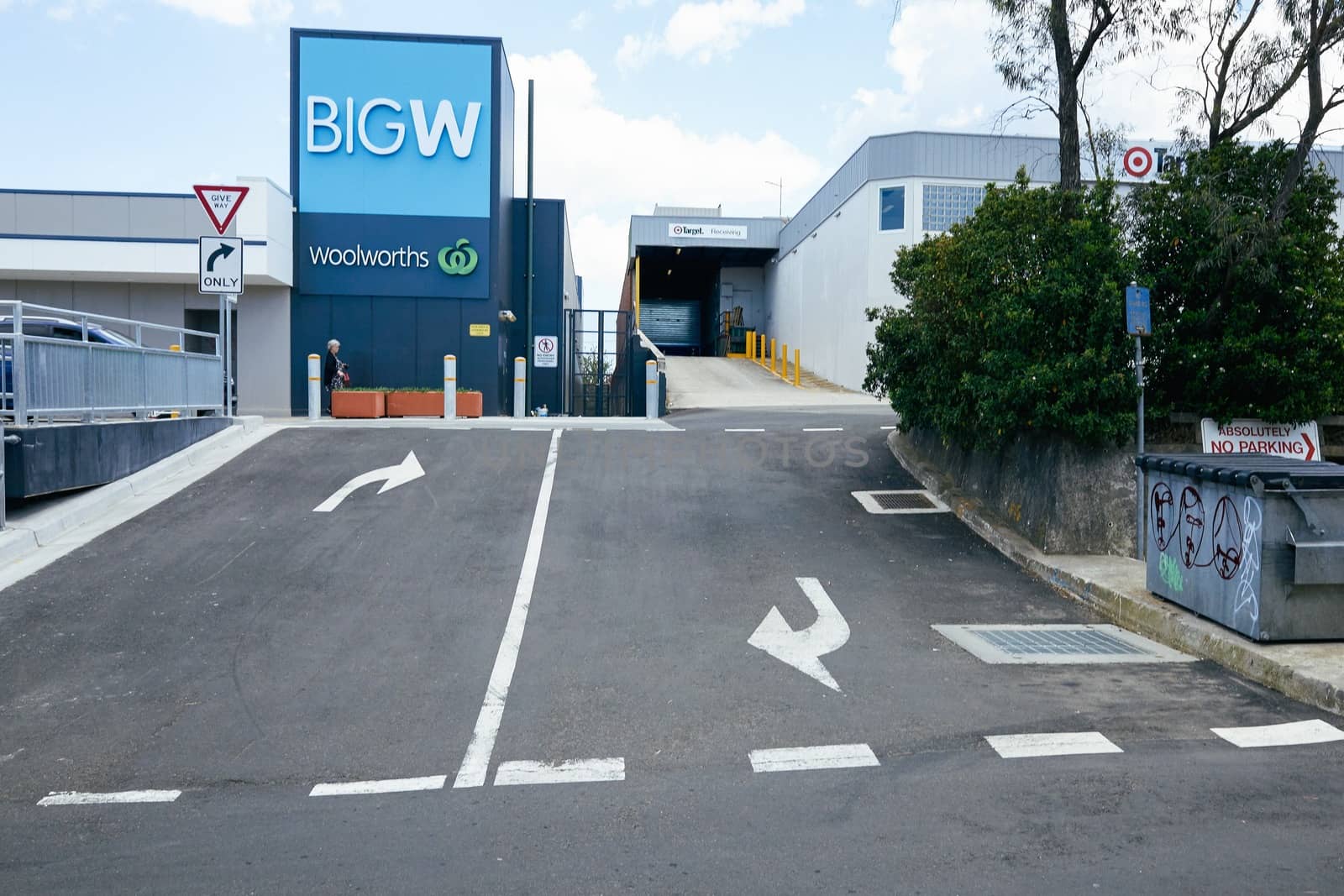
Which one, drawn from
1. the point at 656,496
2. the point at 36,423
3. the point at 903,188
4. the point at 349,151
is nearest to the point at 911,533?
the point at 656,496

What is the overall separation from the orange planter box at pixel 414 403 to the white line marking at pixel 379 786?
16085 millimetres

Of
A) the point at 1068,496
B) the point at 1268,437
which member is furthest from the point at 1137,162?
the point at 1068,496

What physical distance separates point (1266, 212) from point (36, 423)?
12.6m

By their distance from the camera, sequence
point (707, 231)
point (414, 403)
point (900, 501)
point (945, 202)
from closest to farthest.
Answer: point (900, 501) → point (414, 403) → point (945, 202) → point (707, 231)

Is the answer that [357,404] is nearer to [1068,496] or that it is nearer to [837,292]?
[1068,496]

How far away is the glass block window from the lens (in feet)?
92.2

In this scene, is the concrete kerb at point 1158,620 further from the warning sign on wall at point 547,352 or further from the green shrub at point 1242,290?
the warning sign on wall at point 547,352

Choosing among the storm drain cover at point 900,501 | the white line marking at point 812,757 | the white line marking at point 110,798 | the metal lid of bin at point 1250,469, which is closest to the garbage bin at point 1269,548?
the metal lid of bin at point 1250,469

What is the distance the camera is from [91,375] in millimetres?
11086

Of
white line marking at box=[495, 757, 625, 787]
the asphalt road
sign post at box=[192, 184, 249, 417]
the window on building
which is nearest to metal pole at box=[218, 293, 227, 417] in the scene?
sign post at box=[192, 184, 249, 417]

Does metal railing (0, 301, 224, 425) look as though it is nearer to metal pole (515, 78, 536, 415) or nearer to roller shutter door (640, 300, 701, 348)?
metal pole (515, 78, 536, 415)

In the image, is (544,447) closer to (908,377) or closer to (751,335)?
(908,377)

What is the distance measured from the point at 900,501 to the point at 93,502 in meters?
8.75

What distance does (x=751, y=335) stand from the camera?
42469mm
